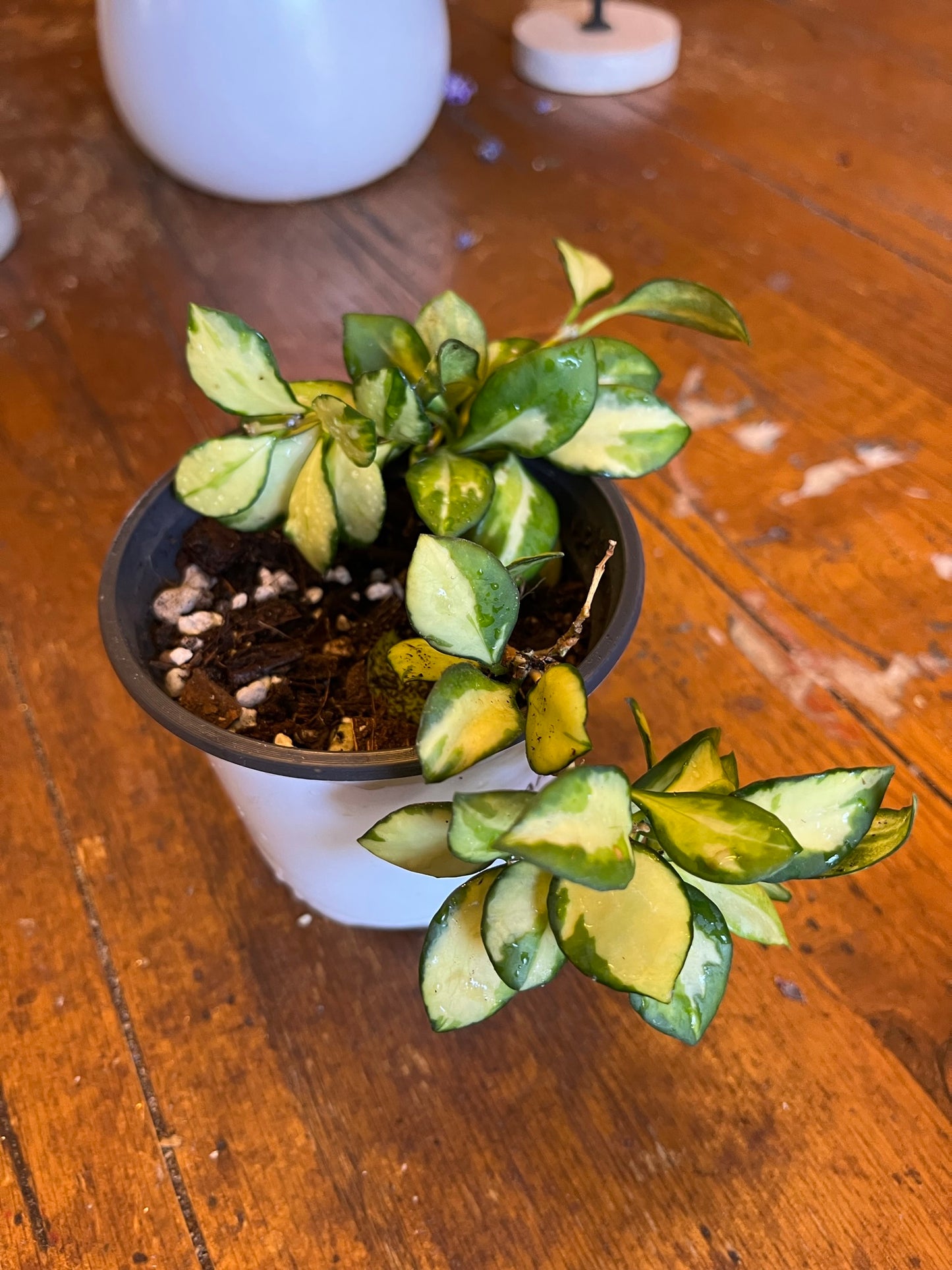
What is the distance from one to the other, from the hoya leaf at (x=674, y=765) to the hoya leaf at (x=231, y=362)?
0.75 feet

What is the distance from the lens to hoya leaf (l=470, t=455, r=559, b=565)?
44 centimetres

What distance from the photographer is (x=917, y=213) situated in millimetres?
965

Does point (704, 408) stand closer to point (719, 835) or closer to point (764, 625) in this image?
point (764, 625)

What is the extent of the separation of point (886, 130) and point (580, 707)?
40.9 inches

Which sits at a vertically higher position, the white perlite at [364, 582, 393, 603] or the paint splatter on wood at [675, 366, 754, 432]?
the white perlite at [364, 582, 393, 603]

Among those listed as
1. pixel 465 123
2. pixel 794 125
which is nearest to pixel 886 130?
pixel 794 125

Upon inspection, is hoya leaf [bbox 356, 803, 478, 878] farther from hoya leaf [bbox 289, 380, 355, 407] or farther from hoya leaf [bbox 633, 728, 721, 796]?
hoya leaf [bbox 289, 380, 355, 407]

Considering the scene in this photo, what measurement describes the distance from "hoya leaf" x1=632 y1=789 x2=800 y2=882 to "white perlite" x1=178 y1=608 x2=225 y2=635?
9.6 inches

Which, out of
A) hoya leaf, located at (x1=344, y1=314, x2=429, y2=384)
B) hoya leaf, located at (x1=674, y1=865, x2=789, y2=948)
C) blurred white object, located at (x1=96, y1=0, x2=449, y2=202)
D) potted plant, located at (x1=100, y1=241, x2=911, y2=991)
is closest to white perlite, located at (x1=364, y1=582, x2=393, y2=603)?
potted plant, located at (x1=100, y1=241, x2=911, y2=991)

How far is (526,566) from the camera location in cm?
42

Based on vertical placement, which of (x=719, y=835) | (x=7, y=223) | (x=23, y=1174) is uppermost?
(x=719, y=835)

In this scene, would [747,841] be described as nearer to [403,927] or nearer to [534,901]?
[534,901]

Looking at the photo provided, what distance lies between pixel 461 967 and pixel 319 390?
0.89 ft

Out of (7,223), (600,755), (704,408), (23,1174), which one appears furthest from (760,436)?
(7,223)
